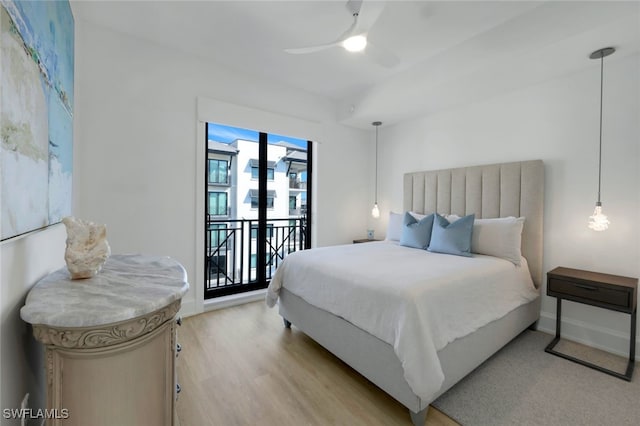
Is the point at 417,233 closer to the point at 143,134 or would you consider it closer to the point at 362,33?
the point at 362,33

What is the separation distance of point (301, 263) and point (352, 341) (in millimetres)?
783

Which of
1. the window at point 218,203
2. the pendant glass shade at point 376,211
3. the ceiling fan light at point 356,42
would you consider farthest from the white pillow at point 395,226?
the window at point 218,203

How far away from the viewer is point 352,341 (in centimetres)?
182

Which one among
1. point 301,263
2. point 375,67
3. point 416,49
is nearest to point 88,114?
point 301,263

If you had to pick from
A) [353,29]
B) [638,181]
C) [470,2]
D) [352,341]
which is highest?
[470,2]

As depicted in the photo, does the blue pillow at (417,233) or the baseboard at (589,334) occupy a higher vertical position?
the blue pillow at (417,233)

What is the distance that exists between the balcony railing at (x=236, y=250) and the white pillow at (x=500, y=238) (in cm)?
237

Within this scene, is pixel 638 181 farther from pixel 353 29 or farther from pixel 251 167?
pixel 251 167

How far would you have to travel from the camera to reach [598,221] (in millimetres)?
2203

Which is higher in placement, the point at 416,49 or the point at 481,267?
the point at 416,49

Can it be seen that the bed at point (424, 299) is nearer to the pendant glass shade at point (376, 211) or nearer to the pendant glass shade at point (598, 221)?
the pendant glass shade at point (598, 221)

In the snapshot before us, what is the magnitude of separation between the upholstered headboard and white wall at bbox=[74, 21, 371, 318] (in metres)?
2.44

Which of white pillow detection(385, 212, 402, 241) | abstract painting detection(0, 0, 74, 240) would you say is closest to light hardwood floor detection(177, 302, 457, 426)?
abstract painting detection(0, 0, 74, 240)

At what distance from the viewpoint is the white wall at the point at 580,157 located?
2.24 metres
